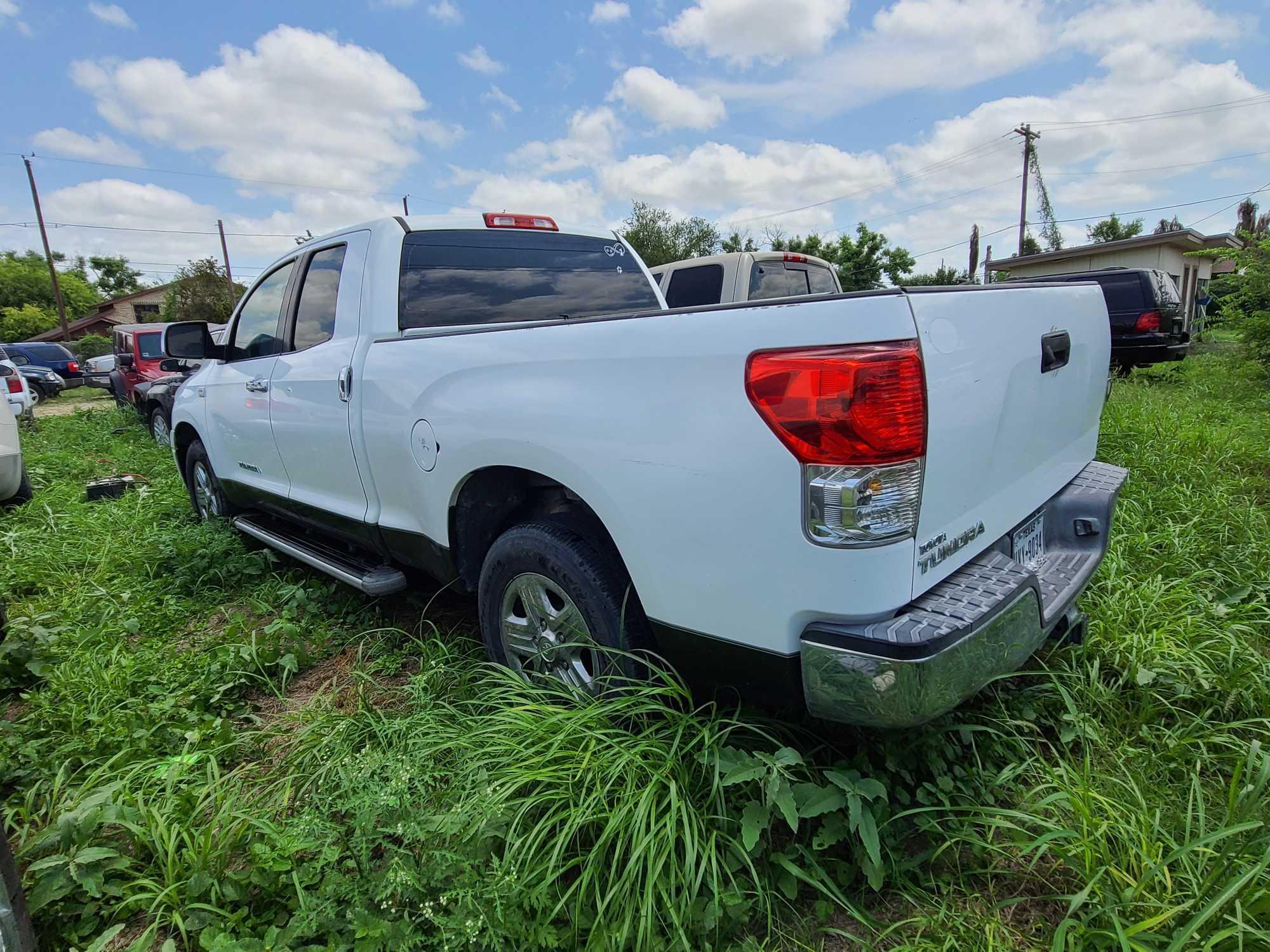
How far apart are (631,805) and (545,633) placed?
2.39ft

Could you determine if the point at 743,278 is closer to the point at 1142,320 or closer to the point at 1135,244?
the point at 1142,320

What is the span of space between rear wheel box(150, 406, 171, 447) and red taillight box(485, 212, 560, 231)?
747 centimetres

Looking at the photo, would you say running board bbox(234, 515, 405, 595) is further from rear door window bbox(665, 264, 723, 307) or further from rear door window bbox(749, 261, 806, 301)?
rear door window bbox(749, 261, 806, 301)

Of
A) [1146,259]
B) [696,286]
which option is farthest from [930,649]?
[1146,259]

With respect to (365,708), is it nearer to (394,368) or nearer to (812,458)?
(394,368)

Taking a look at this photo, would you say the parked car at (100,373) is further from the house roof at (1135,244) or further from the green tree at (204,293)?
the house roof at (1135,244)

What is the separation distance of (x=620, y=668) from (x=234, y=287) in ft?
135

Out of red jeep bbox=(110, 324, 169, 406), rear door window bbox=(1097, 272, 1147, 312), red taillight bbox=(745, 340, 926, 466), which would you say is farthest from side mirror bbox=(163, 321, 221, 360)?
rear door window bbox=(1097, 272, 1147, 312)

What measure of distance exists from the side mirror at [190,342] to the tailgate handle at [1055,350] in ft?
14.3

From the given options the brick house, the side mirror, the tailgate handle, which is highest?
the brick house

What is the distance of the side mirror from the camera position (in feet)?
13.7

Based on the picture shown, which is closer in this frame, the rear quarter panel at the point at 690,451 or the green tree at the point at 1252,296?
the rear quarter panel at the point at 690,451

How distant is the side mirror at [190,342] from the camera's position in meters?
4.17

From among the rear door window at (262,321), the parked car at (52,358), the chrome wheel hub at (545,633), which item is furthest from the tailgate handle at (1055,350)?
the parked car at (52,358)
